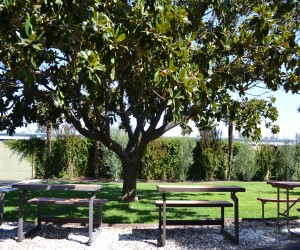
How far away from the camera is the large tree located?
5.65 m

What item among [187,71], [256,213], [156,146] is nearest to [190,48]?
[187,71]

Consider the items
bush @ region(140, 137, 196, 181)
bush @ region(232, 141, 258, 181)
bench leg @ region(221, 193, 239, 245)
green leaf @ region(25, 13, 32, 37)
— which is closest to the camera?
green leaf @ region(25, 13, 32, 37)

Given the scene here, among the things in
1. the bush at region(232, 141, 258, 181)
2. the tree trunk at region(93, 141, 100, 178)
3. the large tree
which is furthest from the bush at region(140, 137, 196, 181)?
the large tree

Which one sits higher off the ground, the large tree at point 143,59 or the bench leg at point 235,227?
the large tree at point 143,59

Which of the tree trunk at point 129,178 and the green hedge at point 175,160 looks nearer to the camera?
the tree trunk at point 129,178

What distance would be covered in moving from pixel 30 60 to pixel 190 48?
3494 mm

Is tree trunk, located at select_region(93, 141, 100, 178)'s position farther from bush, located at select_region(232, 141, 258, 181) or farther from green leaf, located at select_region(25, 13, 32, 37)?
green leaf, located at select_region(25, 13, 32, 37)

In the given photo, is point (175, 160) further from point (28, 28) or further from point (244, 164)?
point (28, 28)

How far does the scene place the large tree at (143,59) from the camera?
18.5 feet

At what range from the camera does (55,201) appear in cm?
745

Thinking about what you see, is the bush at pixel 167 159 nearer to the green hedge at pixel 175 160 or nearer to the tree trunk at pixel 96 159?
the green hedge at pixel 175 160

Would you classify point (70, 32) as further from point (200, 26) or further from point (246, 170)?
point (246, 170)

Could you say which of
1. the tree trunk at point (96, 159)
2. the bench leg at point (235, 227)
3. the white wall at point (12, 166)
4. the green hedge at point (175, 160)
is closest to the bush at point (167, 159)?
the green hedge at point (175, 160)

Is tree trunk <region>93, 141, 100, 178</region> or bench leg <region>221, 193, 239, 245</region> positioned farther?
tree trunk <region>93, 141, 100, 178</region>
